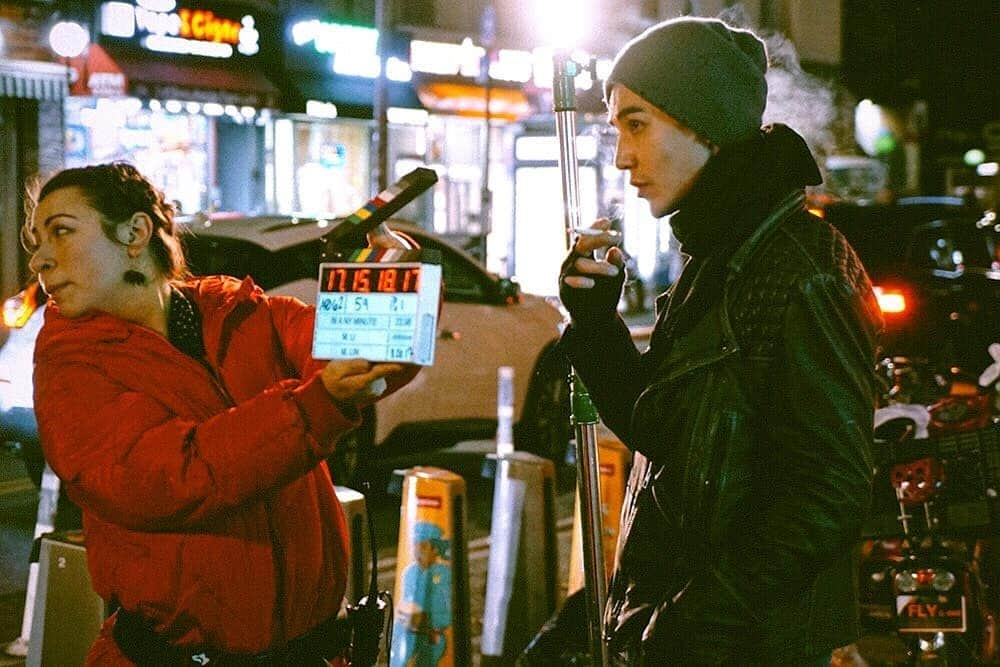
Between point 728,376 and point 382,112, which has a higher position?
point 382,112

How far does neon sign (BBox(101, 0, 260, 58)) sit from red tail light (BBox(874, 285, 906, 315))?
1143 cm

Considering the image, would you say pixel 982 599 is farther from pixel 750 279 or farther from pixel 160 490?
pixel 160 490

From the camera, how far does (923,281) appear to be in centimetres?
1245

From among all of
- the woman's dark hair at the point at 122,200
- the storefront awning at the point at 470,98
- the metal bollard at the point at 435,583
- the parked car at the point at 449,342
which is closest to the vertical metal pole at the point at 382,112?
the storefront awning at the point at 470,98

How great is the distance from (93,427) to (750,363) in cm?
121

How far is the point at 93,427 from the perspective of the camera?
2299mm

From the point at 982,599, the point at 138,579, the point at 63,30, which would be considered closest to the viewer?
the point at 138,579

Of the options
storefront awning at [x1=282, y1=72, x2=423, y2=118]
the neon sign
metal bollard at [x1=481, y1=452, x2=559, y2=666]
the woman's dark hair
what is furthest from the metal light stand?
storefront awning at [x1=282, y1=72, x2=423, y2=118]

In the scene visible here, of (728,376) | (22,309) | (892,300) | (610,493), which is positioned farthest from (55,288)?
(892,300)

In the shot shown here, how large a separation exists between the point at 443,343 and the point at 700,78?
732 cm

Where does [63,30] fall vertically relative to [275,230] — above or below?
above

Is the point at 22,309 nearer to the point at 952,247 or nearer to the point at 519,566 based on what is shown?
the point at 519,566

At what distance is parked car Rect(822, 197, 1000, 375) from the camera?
12352mm

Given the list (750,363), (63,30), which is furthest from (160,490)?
(63,30)
